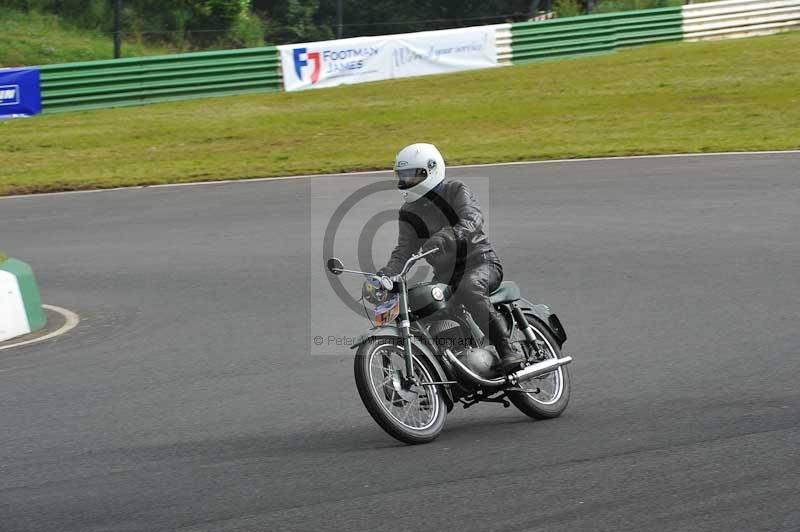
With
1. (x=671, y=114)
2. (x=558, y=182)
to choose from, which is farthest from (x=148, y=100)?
(x=558, y=182)

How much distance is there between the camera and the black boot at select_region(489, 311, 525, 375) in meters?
7.19

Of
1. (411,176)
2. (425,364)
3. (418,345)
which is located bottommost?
(425,364)

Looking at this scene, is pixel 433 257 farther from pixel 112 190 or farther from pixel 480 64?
pixel 480 64

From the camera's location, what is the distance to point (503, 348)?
7.27 meters

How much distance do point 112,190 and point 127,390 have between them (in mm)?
11854

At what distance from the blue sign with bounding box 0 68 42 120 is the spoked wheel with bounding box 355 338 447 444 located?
22.7 meters

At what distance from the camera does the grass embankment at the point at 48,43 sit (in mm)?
38094

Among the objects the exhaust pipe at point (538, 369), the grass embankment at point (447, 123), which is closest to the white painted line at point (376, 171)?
the grass embankment at point (447, 123)

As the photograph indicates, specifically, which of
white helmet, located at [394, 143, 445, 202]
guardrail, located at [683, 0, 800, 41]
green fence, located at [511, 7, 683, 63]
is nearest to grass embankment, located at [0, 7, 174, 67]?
green fence, located at [511, 7, 683, 63]

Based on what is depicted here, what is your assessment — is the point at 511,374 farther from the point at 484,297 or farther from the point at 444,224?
the point at 444,224

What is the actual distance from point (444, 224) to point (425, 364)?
36.0 inches

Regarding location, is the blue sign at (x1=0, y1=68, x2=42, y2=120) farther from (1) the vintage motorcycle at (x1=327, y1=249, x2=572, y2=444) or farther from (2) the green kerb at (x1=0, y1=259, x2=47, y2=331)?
(1) the vintage motorcycle at (x1=327, y1=249, x2=572, y2=444)

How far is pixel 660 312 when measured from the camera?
408 inches

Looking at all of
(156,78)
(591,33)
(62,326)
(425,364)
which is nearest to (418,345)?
(425,364)
